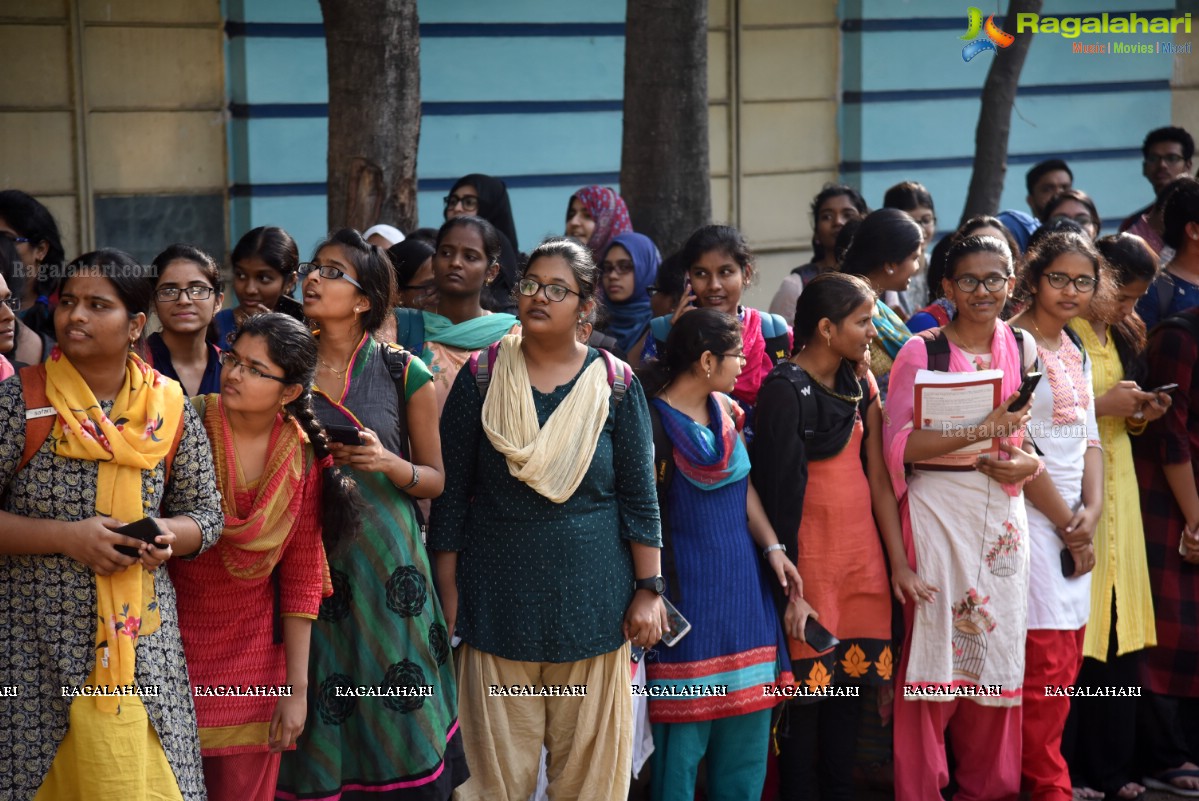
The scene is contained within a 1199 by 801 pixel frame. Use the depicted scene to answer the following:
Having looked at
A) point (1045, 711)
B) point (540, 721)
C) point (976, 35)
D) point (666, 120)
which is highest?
point (976, 35)

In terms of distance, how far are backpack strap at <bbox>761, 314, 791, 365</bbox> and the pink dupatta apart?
559 mm

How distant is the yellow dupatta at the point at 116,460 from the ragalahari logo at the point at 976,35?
24.8 ft

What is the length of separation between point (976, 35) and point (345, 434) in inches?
338

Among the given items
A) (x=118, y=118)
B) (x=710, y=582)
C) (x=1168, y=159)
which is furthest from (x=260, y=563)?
(x=1168, y=159)

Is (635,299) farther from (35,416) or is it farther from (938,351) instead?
(35,416)

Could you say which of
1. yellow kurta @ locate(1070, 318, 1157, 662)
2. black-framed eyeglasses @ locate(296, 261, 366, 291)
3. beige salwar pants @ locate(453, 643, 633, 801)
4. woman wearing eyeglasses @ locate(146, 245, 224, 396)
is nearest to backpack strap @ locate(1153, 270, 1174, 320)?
yellow kurta @ locate(1070, 318, 1157, 662)

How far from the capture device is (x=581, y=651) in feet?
12.4

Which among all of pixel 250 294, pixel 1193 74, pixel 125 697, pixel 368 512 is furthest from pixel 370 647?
pixel 1193 74

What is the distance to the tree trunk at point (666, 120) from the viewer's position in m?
6.82

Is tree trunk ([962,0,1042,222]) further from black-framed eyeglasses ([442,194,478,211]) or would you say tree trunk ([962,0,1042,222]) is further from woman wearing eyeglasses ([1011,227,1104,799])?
woman wearing eyeglasses ([1011,227,1104,799])

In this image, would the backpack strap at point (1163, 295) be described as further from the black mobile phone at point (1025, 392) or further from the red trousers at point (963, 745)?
the red trousers at point (963, 745)

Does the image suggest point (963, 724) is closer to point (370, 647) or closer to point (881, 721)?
point (881, 721)

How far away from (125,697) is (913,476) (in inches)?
101

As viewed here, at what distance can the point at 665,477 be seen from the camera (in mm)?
4219
